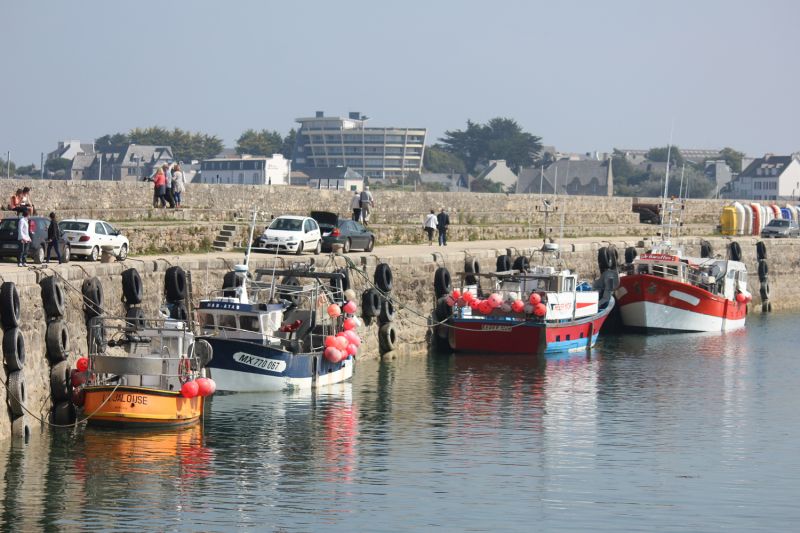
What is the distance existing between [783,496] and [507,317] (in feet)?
56.5

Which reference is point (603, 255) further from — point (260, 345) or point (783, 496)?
point (783, 496)

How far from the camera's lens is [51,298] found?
2638cm

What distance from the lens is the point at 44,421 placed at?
25.7m

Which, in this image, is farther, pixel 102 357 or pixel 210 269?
pixel 210 269

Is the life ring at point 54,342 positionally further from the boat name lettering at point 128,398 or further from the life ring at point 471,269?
the life ring at point 471,269

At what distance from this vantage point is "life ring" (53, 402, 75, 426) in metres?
26.0

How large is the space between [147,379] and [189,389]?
0.94 meters

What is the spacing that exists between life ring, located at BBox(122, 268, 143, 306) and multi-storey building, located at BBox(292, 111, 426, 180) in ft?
447

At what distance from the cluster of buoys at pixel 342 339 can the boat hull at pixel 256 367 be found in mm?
479

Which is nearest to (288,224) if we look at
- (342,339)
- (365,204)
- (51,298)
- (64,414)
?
(365,204)

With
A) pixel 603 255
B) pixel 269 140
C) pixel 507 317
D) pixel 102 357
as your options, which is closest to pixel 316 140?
pixel 269 140

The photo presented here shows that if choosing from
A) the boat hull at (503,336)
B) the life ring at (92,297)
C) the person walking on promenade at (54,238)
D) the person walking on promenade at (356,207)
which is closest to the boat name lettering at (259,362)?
the life ring at (92,297)

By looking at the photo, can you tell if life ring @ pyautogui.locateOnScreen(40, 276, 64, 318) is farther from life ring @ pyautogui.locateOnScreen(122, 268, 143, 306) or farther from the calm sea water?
life ring @ pyautogui.locateOnScreen(122, 268, 143, 306)

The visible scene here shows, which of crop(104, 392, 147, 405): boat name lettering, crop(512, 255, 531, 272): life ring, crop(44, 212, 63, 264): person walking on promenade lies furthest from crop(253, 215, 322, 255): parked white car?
crop(104, 392, 147, 405): boat name lettering
